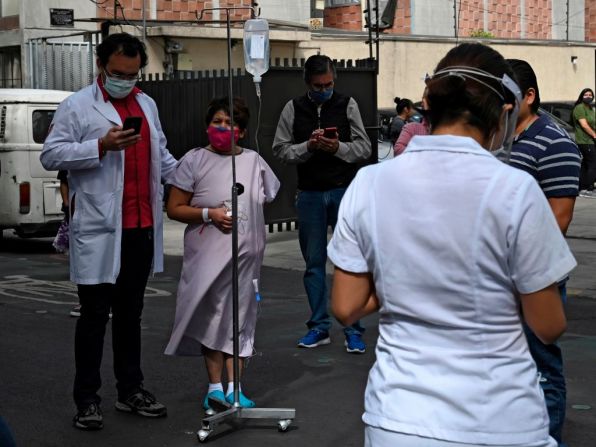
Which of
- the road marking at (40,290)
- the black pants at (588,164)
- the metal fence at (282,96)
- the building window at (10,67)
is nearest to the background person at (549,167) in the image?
the road marking at (40,290)

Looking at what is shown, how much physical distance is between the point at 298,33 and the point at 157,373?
21.5 metres

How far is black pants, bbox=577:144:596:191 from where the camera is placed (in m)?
20.0

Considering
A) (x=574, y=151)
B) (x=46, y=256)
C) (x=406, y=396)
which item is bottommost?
(x=46, y=256)

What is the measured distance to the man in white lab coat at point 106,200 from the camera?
618 cm

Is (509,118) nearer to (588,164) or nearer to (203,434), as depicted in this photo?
(203,434)

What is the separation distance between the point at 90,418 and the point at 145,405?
0.35 meters

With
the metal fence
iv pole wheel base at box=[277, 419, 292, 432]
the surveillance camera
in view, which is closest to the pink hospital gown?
iv pole wheel base at box=[277, 419, 292, 432]

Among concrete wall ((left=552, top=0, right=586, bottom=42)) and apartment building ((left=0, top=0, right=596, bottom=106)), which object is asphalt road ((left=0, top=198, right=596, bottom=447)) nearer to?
apartment building ((left=0, top=0, right=596, bottom=106))

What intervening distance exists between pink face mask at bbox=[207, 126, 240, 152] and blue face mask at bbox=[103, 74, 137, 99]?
49 cm

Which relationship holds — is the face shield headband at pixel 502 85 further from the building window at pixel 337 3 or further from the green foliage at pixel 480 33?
the green foliage at pixel 480 33

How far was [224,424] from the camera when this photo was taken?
20.7 feet

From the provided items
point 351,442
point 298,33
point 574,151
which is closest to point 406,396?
point 574,151

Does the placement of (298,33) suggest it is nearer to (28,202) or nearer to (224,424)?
(28,202)

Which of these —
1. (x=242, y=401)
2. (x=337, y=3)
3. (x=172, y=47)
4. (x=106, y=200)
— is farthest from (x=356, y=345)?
(x=337, y=3)
